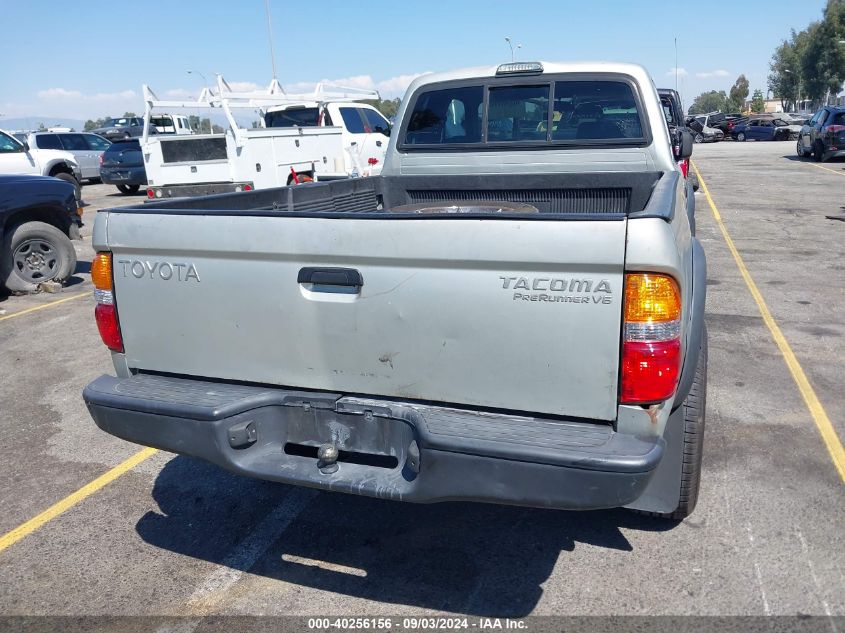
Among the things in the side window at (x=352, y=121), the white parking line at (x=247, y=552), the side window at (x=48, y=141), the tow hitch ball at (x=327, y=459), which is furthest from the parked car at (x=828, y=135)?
the tow hitch ball at (x=327, y=459)

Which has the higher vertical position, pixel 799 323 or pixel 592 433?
pixel 592 433

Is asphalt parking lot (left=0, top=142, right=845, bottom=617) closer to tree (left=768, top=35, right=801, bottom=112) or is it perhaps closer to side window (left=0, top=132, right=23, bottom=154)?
side window (left=0, top=132, right=23, bottom=154)

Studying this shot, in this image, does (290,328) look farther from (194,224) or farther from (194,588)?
(194,588)

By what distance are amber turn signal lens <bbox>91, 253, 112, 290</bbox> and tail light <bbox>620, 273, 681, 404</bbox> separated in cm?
217

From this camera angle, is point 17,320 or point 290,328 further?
point 17,320

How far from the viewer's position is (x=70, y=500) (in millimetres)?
3998

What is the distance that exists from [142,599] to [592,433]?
205 centimetres

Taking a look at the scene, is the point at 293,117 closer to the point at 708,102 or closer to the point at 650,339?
the point at 650,339

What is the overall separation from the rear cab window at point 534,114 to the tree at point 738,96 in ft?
346

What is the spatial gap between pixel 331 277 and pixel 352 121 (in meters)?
13.9

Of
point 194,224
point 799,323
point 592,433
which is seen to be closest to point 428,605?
point 592,433

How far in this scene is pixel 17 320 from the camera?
26.1 feet

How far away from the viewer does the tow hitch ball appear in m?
2.81

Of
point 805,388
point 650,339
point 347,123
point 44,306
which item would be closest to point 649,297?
point 650,339
